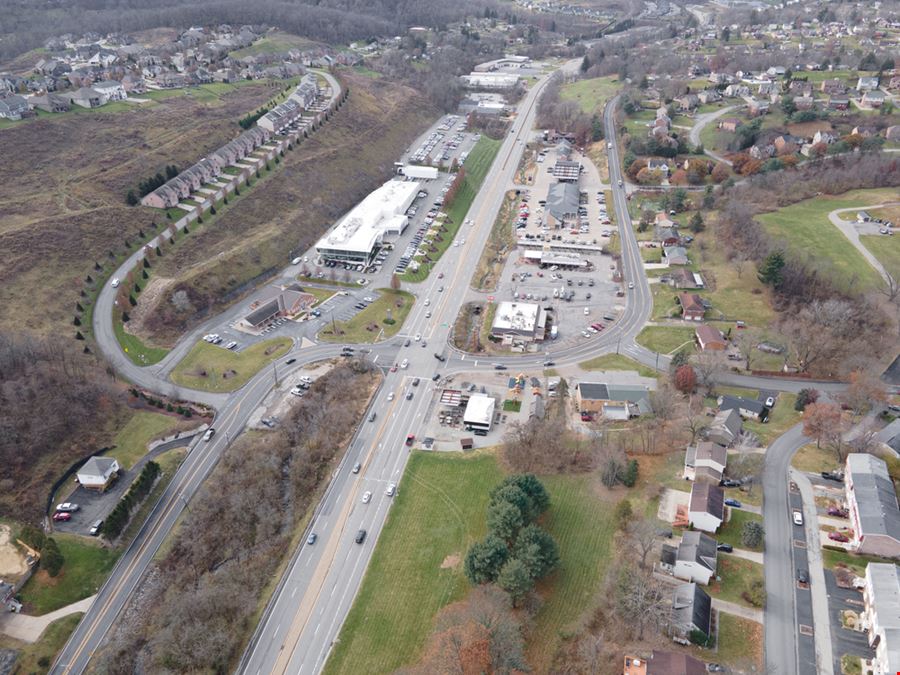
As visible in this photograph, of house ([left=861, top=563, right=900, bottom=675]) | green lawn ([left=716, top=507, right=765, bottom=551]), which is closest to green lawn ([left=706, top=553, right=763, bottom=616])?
green lawn ([left=716, top=507, right=765, bottom=551])

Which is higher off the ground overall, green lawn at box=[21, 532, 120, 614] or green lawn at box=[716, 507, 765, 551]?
green lawn at box=[716, 507, 765, 551]

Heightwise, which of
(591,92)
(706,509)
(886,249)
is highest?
(591,92)

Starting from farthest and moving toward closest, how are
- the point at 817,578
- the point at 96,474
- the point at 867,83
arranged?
the point at 867,83
the point at 96,474
the point at 817,578

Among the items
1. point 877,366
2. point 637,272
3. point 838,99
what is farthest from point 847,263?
point 838,99

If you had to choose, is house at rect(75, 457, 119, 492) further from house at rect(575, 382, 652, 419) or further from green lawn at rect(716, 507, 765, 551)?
green lawn at rect(716, 507, 765, 551)

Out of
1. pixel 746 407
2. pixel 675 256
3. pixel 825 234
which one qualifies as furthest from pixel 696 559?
pixel 825 234

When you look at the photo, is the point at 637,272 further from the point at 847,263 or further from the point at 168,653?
the point at 168,653

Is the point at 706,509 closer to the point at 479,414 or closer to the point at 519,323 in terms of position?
the point at 479,414
